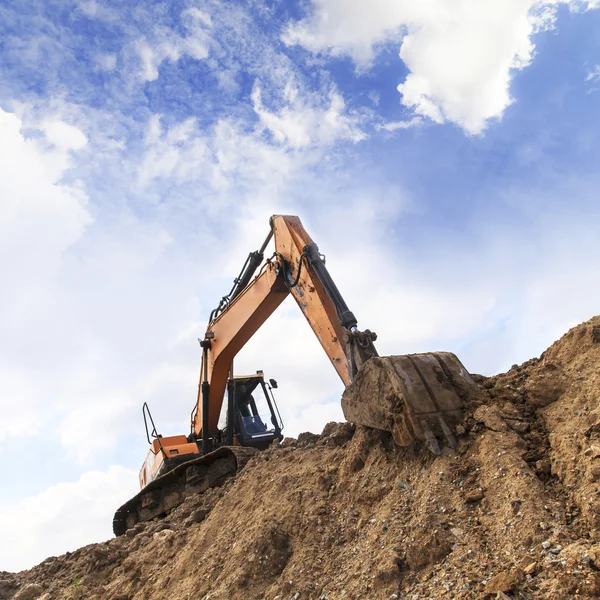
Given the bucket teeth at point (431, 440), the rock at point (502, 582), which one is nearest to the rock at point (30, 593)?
the bucket teeth at point (431, 440)

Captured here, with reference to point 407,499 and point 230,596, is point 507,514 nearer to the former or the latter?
point 407,499

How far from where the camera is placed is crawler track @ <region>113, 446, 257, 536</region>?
8172mm

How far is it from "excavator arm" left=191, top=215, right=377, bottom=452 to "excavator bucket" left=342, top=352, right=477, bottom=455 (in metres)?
0.70

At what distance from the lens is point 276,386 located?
10945 millimetres

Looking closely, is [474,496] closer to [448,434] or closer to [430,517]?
[430,517]

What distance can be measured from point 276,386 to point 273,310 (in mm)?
2663

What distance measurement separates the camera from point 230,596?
13.5ft

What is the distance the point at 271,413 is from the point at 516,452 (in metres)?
7.49

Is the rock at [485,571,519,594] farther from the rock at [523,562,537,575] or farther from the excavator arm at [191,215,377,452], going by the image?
the excavator arm at [191,215,377,452]

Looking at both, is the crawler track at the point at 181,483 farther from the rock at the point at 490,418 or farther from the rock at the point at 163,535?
the rock at the point at 490,418

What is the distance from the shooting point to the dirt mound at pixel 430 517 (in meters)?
2.93

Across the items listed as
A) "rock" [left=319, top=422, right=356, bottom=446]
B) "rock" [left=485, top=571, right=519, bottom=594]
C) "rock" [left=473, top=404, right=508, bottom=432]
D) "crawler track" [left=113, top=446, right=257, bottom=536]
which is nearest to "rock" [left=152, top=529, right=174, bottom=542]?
"crawler track" [left=113, top=446, right=257, bottom=536]

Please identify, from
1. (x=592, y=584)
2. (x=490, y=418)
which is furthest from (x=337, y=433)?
(x=592, y=584)

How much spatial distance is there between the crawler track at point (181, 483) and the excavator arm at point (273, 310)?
1073 mm
